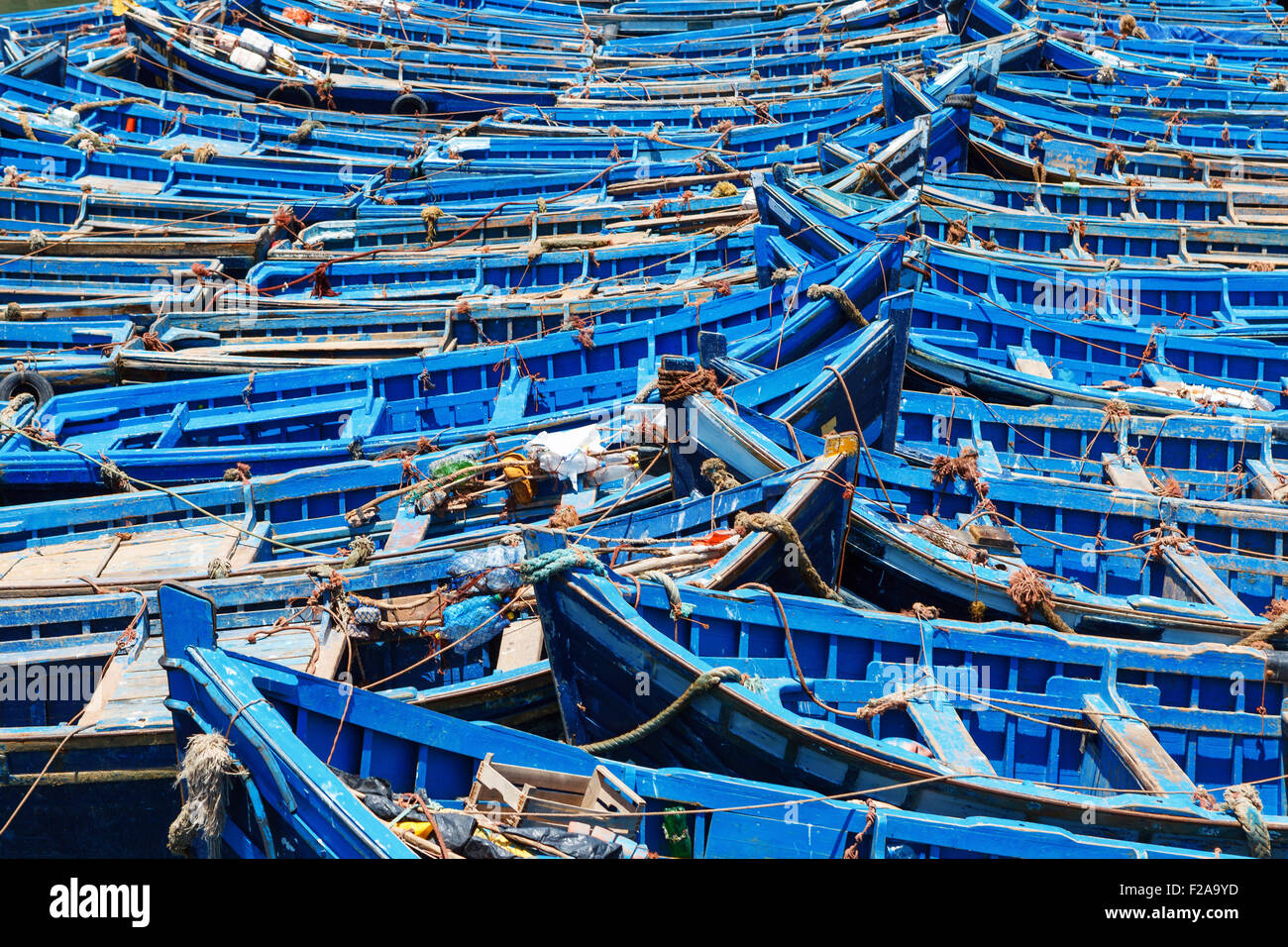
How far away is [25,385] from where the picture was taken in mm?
13484

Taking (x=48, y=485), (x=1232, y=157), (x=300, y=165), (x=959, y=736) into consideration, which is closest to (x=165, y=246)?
(x=300, y=165)

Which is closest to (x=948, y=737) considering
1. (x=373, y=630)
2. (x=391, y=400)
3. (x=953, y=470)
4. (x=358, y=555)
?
(x=953, y=470)

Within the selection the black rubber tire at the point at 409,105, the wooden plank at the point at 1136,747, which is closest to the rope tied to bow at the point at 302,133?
the black rubber tire at the point at 409,105

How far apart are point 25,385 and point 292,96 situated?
11871 mm

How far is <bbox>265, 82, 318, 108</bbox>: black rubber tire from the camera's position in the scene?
23.4m

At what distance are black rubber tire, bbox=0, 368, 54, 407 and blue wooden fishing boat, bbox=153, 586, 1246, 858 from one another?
757cm

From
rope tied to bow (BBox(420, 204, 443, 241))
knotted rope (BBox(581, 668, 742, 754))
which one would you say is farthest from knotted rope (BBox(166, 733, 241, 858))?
rope tied to bow (BBox(420, 204, 443, 241))

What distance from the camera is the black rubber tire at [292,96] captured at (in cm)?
2341

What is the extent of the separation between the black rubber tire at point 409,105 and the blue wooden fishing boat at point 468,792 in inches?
714

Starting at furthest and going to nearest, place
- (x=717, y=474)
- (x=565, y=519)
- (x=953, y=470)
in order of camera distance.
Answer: (x=953, y=470) → (x=717, y=474) → (x=565, y=519)

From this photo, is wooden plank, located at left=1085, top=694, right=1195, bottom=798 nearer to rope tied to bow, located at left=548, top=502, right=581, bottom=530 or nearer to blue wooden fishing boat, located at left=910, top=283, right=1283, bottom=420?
rope tied to bow, located at left=548, top=502, right=581, bottom=530

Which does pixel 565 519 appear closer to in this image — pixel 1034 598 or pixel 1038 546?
pixel 1034 598

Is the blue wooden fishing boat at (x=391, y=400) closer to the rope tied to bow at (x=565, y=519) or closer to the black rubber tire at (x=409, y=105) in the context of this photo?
the rope tied to bow at (x=565, y=519)

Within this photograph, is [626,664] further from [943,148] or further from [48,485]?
[943,148]
